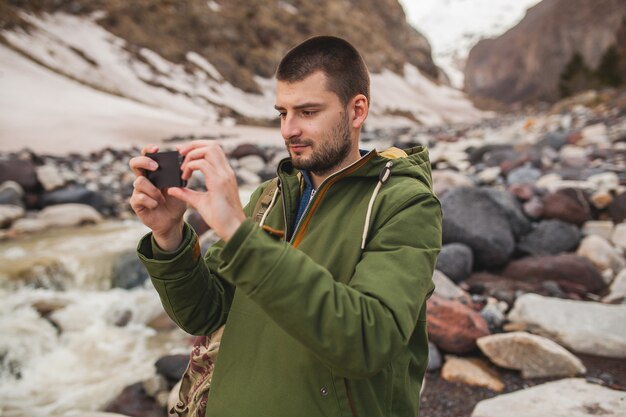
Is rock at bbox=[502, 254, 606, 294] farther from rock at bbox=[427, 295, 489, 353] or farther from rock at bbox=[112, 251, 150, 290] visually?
rock at bbox=[112, 251, 150, 290]

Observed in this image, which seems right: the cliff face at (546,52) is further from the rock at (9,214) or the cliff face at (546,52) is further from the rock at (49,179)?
the rock at (9,214)

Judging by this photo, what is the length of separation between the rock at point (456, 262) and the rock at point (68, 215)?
756 centimetres

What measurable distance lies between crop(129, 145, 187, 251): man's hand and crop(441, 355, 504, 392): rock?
2.92 meters

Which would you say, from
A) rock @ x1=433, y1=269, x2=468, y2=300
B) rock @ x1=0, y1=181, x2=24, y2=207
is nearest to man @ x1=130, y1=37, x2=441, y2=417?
rock @ x1=433, y1=269, x2=468, y2=300

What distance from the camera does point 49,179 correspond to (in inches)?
410

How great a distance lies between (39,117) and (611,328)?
26338 mm

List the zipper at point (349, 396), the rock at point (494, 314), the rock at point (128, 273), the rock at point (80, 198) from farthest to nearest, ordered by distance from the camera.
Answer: the rock at point (80, 198)
the rock at point (128, 273)
the rock at point (494, 314)
the zipper at point (349, 396)

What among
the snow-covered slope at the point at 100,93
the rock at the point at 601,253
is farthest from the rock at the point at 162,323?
the snow-covered slope at the point at 100,93

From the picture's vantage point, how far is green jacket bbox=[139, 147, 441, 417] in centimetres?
119

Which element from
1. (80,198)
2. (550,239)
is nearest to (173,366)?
(550,239)

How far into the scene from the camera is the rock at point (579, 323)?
3734 millimetres

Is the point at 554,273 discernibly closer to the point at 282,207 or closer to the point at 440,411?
the point at 440,411

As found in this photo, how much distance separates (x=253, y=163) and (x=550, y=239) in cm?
1099

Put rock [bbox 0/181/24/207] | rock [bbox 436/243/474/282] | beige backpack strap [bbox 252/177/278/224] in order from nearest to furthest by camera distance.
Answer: beige backpack strap [bbox 252/177/278/224], rock [bbox 436/243/474/282], rock [bbox 0/181/24/207]
